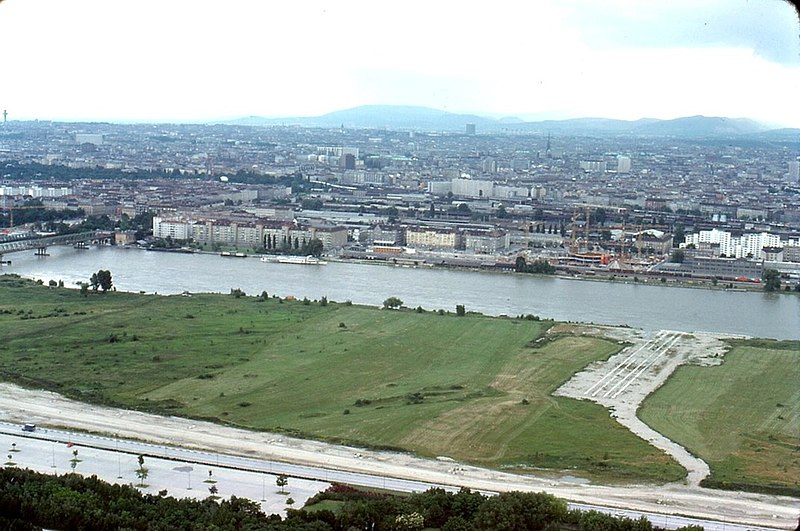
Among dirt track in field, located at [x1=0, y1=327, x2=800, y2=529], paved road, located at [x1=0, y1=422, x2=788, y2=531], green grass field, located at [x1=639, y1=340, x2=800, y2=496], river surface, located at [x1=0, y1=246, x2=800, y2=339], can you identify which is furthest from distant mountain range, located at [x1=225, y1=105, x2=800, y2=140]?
paved road, located at [x1=0, y1=422, x2=788, y2=531]

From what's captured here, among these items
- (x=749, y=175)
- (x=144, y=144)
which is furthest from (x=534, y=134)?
(x=749, y=175)

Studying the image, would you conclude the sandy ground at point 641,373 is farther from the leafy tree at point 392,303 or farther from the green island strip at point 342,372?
the leafy tree at point 392,303

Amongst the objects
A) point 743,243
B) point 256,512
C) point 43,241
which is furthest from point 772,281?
point 256,512

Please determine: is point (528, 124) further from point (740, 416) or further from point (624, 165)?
point (740, 416)

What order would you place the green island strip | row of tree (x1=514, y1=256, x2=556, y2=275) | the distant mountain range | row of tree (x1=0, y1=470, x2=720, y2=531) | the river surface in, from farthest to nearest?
1. the distant mountain range
2. row of tree (x1=514, y1=256, x2=556, y2=275)
3. the river surface
4. the green island strip
5. row of tree (x1=0, y1=470, x2=720, y2=531)

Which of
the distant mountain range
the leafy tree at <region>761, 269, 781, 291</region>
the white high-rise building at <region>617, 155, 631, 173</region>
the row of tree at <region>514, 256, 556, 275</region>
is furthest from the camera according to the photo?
the distant mountain range

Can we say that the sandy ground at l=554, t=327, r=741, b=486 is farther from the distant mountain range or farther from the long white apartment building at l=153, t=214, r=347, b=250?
the distant mountain range
